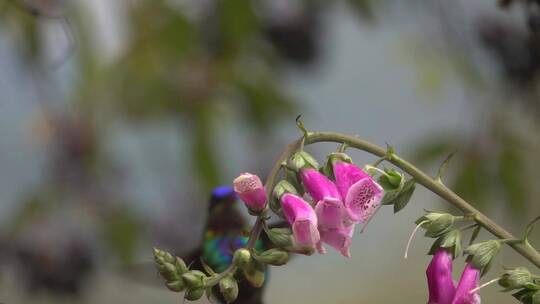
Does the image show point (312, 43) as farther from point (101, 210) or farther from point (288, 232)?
point (288, 232)

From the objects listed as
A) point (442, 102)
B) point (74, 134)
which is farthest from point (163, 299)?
point (442, 102)

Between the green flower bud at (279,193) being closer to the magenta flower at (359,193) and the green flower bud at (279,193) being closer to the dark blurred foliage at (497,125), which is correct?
the magenta flower at (359,193)

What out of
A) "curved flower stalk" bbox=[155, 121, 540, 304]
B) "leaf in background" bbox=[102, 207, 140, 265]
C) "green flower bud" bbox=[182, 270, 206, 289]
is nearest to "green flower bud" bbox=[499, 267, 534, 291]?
"curved flower stalk" bbox=[155, 121, 540, 304]

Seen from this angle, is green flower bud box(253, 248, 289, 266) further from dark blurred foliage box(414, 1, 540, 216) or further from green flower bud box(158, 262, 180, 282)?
dark blurred foliage box(414, 1, 540, 216)

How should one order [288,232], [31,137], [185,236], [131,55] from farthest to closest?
[31,137], [131,55], [185,236], [288,232]

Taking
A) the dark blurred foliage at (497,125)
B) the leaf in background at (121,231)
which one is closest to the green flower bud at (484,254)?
the dark blurred foliage at (497,125)

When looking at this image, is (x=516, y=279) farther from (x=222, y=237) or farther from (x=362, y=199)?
(x=222, y=237)

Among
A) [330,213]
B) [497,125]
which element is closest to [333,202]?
[330,213]
